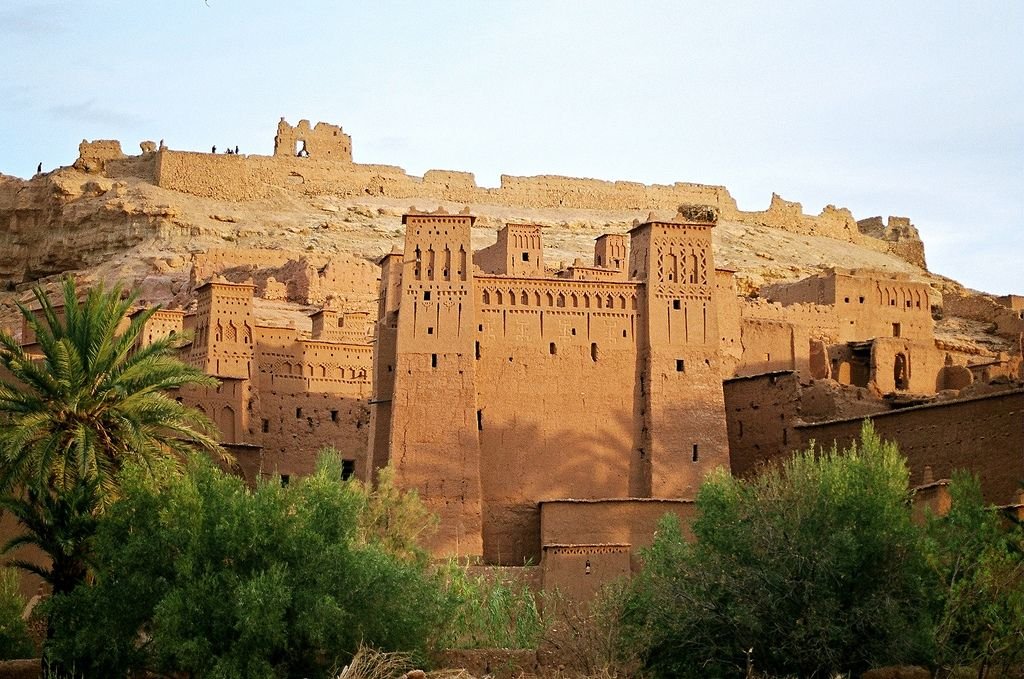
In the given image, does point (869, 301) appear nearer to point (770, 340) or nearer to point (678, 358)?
point (770, 340)

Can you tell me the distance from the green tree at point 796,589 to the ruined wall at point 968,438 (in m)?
6.15

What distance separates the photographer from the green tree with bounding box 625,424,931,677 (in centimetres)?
2589

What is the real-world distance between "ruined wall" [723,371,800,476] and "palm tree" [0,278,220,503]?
45.3 feet

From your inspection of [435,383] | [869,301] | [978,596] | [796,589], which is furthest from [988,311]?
[796,589]

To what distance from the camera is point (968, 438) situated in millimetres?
35062

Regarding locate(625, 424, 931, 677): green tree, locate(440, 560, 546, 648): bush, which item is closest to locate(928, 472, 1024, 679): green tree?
locate(625, 424, 931, 677): green tree

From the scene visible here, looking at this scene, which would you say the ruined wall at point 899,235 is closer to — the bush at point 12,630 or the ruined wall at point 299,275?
the ruined wall at point 299,275

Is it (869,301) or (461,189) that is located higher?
(461,189)

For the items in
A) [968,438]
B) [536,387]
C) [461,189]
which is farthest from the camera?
[461,189]

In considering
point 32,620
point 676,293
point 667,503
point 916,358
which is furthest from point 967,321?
point 32,620

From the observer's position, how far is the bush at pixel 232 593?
2548 cm

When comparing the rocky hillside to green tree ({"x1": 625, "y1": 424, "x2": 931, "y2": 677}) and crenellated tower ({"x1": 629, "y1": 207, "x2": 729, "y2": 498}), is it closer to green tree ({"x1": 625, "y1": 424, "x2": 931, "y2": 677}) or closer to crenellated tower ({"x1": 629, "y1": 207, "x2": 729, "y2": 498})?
crenellated tower ({"x1": 629, "y1": 207, "x2": 729, "y2": 498})

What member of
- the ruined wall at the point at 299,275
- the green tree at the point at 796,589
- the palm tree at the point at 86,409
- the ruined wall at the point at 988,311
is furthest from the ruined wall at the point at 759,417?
the ruined wall at the point at 988,311

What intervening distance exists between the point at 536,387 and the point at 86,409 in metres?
12.5
